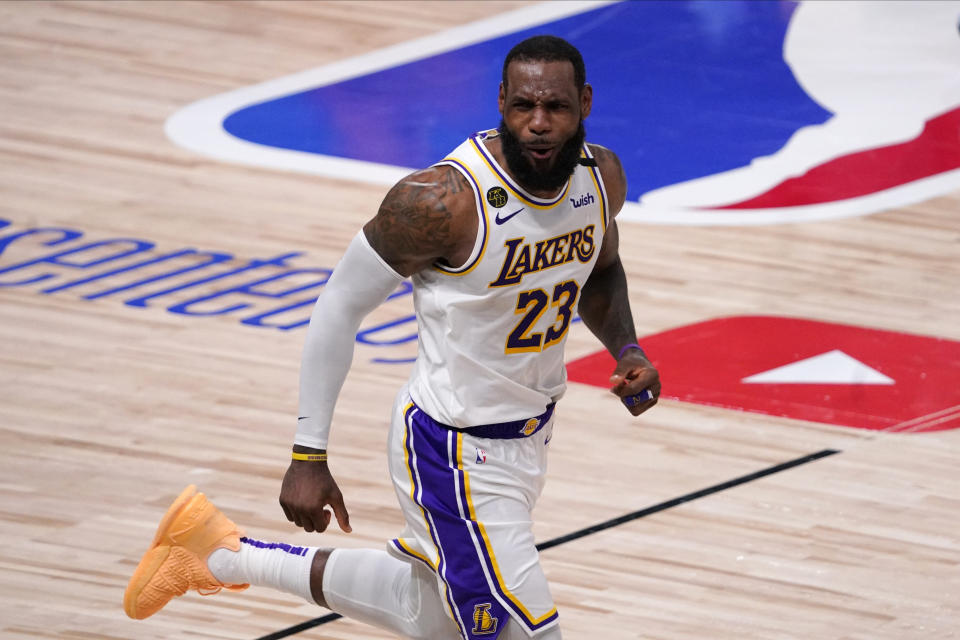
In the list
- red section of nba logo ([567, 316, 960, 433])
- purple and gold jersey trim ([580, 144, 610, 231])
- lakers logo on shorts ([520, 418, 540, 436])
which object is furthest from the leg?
red section of nba logo ([567, 316, 960, 433])

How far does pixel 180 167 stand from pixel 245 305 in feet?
5.51

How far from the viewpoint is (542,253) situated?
376cm

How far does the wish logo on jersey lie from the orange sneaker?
3.73 ft

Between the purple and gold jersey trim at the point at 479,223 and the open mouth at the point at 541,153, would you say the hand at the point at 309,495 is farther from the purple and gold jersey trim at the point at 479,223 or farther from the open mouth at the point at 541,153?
the open mouth at the point at 541,153

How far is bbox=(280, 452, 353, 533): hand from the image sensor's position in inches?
147

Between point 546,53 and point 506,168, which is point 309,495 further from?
point 546,53

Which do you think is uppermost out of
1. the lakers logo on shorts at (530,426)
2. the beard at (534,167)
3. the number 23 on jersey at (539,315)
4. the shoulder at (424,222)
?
the beard at (534,167)

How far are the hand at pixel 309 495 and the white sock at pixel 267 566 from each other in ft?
1.64

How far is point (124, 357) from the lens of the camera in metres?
6.69

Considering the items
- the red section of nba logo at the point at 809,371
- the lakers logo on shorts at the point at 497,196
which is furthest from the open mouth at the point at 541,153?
the red section of nba logo at the point at 809,371

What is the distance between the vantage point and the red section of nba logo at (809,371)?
6504 millimetres

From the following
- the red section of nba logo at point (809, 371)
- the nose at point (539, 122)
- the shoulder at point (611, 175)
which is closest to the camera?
the nose at point (539, 122)

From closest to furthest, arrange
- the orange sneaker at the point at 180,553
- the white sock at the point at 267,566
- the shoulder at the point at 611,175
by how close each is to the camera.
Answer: the shoulder at the point at 611,175
the white sock at the point at 267,566
the orange sneaker at the point at 180,553

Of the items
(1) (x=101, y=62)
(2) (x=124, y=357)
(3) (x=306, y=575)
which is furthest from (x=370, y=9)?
(3) (x=306, y=575)
